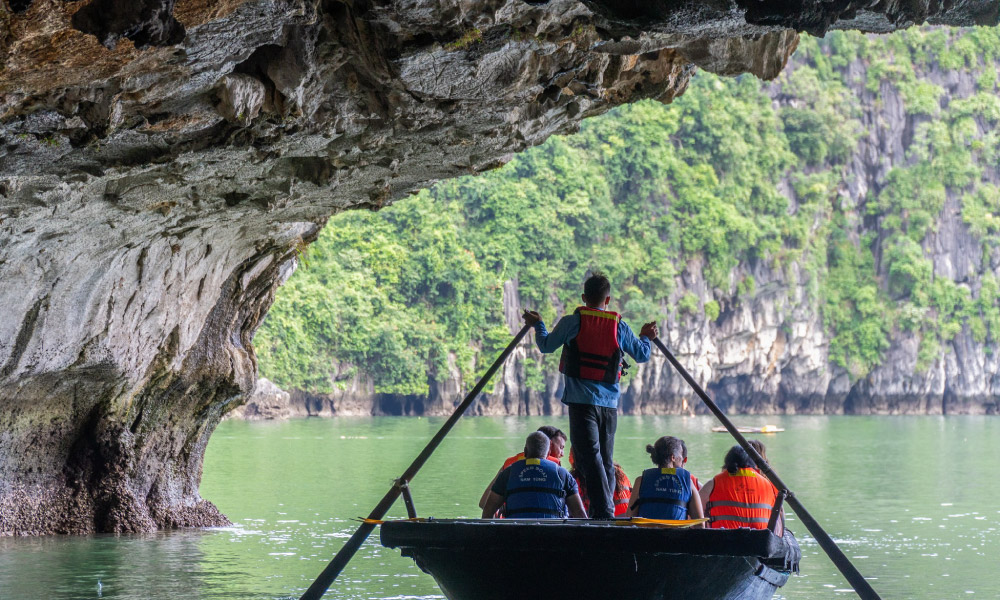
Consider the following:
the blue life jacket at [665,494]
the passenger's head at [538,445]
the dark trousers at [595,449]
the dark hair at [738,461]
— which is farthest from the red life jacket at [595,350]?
the dark hair at [738,461]

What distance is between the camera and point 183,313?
10055 mm

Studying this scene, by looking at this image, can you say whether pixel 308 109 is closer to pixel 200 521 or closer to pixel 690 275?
pixel 200 521

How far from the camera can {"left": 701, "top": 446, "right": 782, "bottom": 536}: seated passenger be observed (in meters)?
7.50

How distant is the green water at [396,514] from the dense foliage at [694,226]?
2169 cm

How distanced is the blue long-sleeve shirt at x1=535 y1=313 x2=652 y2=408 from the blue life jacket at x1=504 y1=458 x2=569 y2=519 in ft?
1.44

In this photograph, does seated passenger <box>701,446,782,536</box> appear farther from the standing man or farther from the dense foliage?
the dense foliage

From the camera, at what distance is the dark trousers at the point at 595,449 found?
22.7ft

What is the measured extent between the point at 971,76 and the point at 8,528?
63.9 m

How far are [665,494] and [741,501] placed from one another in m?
0.65

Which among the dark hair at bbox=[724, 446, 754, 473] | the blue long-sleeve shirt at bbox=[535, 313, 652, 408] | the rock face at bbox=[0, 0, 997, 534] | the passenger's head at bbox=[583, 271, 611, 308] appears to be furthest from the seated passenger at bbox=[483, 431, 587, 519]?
the rock face at bbox=[0, 0, 997, 534]

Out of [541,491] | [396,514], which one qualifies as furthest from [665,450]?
[396,514]

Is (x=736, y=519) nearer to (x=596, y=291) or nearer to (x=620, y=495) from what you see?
(x=620, y=495)

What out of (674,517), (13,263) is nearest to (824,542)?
(674,517)

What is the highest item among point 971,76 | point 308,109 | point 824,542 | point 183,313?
point 971,76
